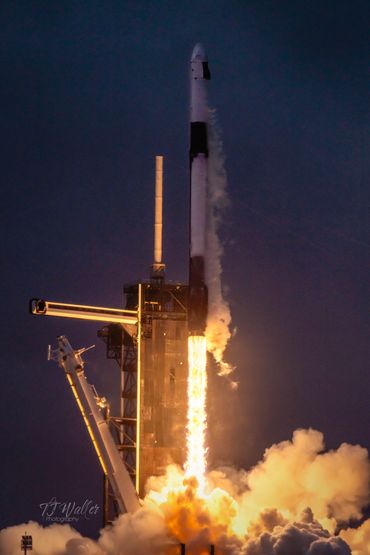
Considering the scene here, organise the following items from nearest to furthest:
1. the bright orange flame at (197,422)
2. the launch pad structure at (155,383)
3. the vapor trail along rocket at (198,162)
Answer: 1. the vapor trail along rocket at (198,162)
2. the bright orange flame at (197,422)
3. the launch pad structure at (155,383)

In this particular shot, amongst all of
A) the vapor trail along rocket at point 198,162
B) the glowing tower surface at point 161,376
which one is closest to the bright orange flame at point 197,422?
the vapor trail along rocket at point 198,162

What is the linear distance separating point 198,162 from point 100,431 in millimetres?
18268

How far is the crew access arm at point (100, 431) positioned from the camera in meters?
92.8

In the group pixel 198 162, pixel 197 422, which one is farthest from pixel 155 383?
pixel 198 162

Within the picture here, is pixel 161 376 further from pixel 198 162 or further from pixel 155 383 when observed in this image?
pixel 198 162

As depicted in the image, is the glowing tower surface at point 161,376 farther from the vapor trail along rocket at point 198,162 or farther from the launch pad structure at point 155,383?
the vapor trail along rocket at point 198,162

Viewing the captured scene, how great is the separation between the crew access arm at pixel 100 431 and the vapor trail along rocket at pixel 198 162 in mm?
8569

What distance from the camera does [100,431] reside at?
307 feet

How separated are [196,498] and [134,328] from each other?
53.2 feet

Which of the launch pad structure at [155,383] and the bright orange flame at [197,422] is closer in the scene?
the bright orange flame at [197,422]

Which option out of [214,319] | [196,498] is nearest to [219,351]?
[214,319]

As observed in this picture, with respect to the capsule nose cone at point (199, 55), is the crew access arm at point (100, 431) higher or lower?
lower

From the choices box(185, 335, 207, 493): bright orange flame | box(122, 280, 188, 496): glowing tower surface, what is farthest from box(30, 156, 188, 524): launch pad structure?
box(185, 335, 207, 493): bright orange flame

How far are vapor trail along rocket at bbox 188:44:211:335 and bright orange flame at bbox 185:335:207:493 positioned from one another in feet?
12.7
